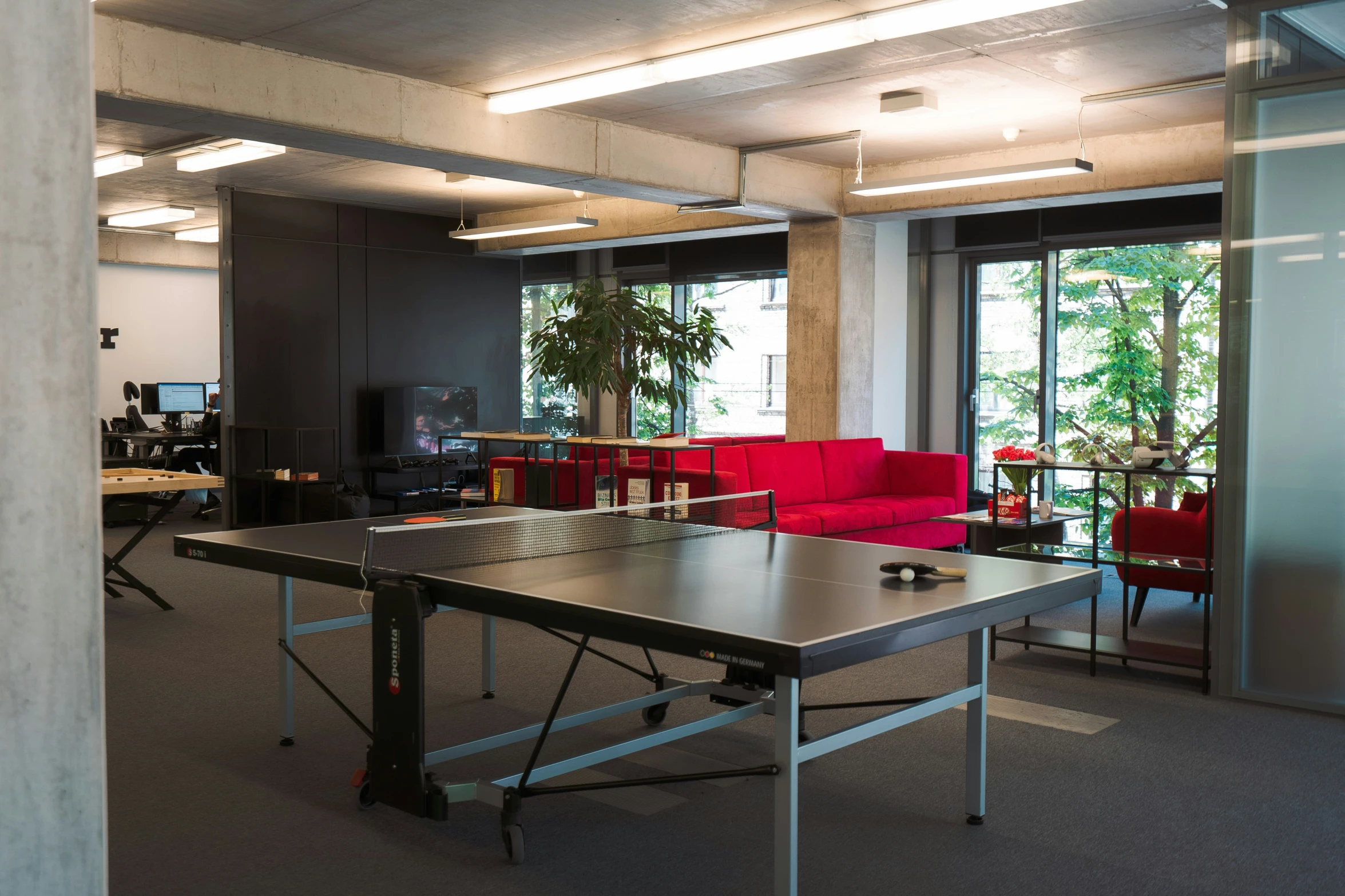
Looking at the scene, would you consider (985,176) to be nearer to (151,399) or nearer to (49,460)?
(49,460)

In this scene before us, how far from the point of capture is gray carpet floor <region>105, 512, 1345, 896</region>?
3070 millimetres

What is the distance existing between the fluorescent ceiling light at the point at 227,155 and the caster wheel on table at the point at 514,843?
20.4 ft

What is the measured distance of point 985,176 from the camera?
7258 mm

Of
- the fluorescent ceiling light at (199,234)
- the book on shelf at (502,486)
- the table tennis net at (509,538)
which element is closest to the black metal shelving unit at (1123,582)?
the table tennis net at (509,538)

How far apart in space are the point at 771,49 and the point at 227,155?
4.71 m

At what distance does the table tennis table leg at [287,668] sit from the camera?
4086 mm

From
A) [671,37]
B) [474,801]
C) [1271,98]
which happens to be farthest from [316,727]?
[1271,98]

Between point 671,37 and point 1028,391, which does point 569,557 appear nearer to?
point 671,37

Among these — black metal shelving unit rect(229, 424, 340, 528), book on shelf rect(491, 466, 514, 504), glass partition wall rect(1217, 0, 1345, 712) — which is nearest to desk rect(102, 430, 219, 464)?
black metal shelving unit rect(229, 424, 340, 528)

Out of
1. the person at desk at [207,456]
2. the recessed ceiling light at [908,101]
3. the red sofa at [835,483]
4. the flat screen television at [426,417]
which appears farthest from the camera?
the person at desk at [207,456]

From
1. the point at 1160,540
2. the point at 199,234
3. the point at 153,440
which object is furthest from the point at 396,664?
the point at 199,234

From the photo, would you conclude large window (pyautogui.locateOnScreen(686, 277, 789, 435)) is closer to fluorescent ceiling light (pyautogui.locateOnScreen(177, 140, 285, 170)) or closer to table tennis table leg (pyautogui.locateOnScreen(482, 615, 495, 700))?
fluorescent ceiling light (pyautogui.locateOnScreen(177, 140, 285, 170))

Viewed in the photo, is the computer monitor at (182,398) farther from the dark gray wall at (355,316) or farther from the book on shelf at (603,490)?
the book on shelf at (603,490)

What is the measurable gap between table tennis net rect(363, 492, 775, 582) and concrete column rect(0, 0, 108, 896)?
1491 millimetres
